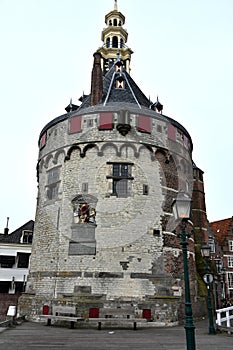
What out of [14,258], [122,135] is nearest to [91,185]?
[122,135]

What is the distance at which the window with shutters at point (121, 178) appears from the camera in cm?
1706

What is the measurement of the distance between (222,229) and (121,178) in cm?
2683

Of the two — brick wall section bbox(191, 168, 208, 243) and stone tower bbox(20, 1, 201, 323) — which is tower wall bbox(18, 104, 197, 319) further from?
brick wall section bbox(191, 168, 208, 243)

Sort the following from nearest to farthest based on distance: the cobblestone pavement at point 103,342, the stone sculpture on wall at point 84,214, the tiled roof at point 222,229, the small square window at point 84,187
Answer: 1. the cobblestone pavement at point 103,342
2. the stone sculpture on wall at point 84,214
3. the small square window at point 84,187
4. the tiled roof at point 222,229

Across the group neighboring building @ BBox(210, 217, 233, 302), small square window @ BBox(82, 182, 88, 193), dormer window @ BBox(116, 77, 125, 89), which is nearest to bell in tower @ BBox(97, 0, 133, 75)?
dormer window @ BBox(116, 77, 125, 89)

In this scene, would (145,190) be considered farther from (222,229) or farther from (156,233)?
(222,229)

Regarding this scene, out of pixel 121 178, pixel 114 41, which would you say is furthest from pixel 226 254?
pixel 114 41

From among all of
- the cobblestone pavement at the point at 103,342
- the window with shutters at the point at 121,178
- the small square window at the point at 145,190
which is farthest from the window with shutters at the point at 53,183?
the cobblestone pavement at the point at 103,342

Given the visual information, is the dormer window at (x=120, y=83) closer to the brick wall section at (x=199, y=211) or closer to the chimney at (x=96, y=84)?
→ the chimney at (x=96, y=84)

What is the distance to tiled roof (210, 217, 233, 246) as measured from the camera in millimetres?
38281

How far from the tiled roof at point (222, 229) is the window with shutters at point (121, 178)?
80.9 ft

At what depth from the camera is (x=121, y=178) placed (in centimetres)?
1728

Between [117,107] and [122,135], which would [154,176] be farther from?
[117,107]

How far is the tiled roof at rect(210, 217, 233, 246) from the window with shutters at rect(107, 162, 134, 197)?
80.9ft
